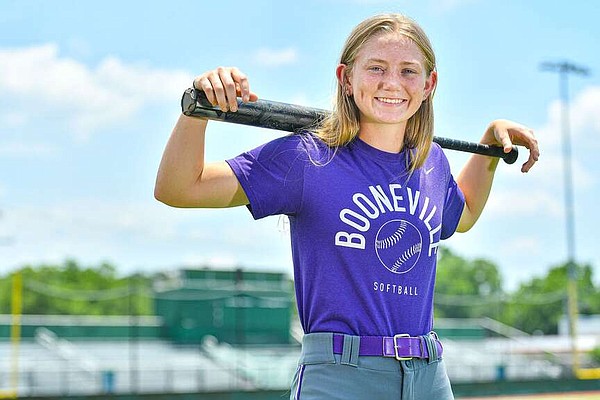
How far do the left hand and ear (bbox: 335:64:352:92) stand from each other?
1.93 ft

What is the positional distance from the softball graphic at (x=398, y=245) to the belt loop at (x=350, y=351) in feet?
0.61

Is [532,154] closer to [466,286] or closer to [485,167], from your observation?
[485,167]

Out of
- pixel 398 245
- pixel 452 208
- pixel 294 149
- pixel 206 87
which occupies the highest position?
pixel 206 87

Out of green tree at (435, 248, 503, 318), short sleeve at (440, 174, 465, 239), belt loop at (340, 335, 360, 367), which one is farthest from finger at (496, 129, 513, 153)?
green tree at (435, 248, 503, 318)

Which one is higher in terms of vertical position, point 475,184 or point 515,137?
point 515,137

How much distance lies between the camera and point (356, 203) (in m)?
2.24

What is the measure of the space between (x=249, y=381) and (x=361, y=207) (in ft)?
68.8

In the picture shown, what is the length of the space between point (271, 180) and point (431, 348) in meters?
0.53

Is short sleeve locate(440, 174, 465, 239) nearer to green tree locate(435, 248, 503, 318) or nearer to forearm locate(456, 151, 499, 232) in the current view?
forearm locate(456, 151, 499, 232)

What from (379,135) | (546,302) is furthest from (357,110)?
(546,302)

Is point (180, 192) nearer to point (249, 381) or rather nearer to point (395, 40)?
point (395, 40)

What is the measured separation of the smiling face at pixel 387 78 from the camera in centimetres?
232

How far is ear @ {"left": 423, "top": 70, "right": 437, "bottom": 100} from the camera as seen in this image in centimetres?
243

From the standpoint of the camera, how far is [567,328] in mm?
49875
